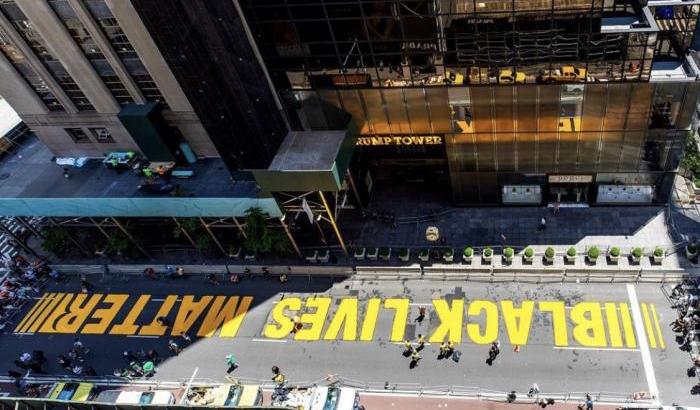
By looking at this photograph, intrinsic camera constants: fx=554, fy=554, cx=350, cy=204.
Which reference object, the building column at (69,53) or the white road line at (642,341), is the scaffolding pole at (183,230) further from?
the white road line at (642,341)

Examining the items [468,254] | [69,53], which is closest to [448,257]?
[468,254]

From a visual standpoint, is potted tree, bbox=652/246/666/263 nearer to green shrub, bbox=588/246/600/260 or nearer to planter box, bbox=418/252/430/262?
green shrub, bbox=588/246/600/260

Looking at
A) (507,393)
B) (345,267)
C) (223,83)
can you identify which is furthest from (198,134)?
(507,393)

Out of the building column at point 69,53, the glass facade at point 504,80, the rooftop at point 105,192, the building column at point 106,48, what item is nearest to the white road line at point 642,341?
the glass facade at point 504,80

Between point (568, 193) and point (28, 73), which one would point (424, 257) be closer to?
point (568, 193)

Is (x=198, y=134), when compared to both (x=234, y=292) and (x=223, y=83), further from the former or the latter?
(x=234, y=292)
